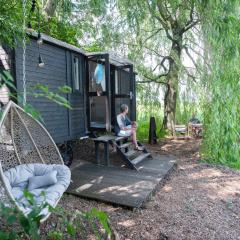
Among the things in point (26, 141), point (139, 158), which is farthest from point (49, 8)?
point (26, 141)

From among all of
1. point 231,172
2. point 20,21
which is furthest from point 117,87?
point 20,21

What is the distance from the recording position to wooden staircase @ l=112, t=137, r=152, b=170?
527 cm

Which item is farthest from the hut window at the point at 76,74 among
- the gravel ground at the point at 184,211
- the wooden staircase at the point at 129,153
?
the gravel ground at the point at 184,211

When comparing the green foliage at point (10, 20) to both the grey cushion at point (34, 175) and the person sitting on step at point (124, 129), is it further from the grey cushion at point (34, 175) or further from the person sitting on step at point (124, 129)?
the person sitting on step at point (124, 129)

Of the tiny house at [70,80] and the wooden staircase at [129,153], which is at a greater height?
the tiny house at [70,80]

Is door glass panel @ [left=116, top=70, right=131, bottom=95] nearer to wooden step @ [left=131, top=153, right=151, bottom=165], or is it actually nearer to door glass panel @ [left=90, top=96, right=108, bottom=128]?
door glass panel @ [left=90, top=96, right=108, bottom=128]

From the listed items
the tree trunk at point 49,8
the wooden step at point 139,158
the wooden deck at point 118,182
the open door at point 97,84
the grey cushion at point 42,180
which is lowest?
the wooden deck at point 118,182

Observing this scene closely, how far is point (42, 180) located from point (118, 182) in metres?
1.68

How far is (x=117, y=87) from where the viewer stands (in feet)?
26.6

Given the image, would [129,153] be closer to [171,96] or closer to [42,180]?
[42,180]

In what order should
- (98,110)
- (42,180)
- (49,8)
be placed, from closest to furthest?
(42,180) < (49,8) < (98,110)

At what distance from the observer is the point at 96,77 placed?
6.44 metres

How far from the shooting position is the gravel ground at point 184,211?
316 cm

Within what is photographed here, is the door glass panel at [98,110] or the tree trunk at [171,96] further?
the tree trunk at [171,96]
